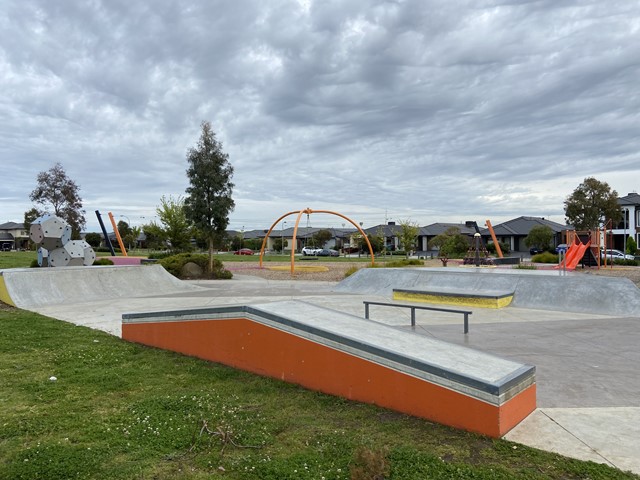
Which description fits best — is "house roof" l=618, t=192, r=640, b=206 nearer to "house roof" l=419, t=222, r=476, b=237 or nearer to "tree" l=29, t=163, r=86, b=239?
"house roof" l=419, t=222, r=476, b=237

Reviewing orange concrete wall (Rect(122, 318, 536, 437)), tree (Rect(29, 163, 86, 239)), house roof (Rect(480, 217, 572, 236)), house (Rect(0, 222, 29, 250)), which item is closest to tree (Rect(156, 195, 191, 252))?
tree (Rect(29, 163, 86, 239))

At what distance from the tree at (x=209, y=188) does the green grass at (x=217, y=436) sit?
702 inches

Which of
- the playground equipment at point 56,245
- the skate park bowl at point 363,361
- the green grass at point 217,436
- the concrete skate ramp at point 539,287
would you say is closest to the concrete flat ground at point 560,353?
the skate park bowl at point 363,361

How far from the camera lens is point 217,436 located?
12.6 feet

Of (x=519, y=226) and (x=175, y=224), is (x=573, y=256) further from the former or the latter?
(x=519, y=226)

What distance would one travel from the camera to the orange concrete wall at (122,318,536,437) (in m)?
3.93

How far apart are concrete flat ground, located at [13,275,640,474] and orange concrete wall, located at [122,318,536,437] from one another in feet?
0.90

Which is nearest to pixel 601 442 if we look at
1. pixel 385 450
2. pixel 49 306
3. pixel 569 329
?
pixel 385 450

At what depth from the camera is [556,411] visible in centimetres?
443

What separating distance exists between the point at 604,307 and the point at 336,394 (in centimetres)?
909

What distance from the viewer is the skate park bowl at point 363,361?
155 inches

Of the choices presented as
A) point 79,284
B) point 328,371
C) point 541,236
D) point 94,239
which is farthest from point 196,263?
point 94,239

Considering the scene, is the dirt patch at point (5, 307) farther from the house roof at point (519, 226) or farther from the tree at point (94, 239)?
the tree at point (94, 239)

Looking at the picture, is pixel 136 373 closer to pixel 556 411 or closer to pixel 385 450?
pixel 385 450
